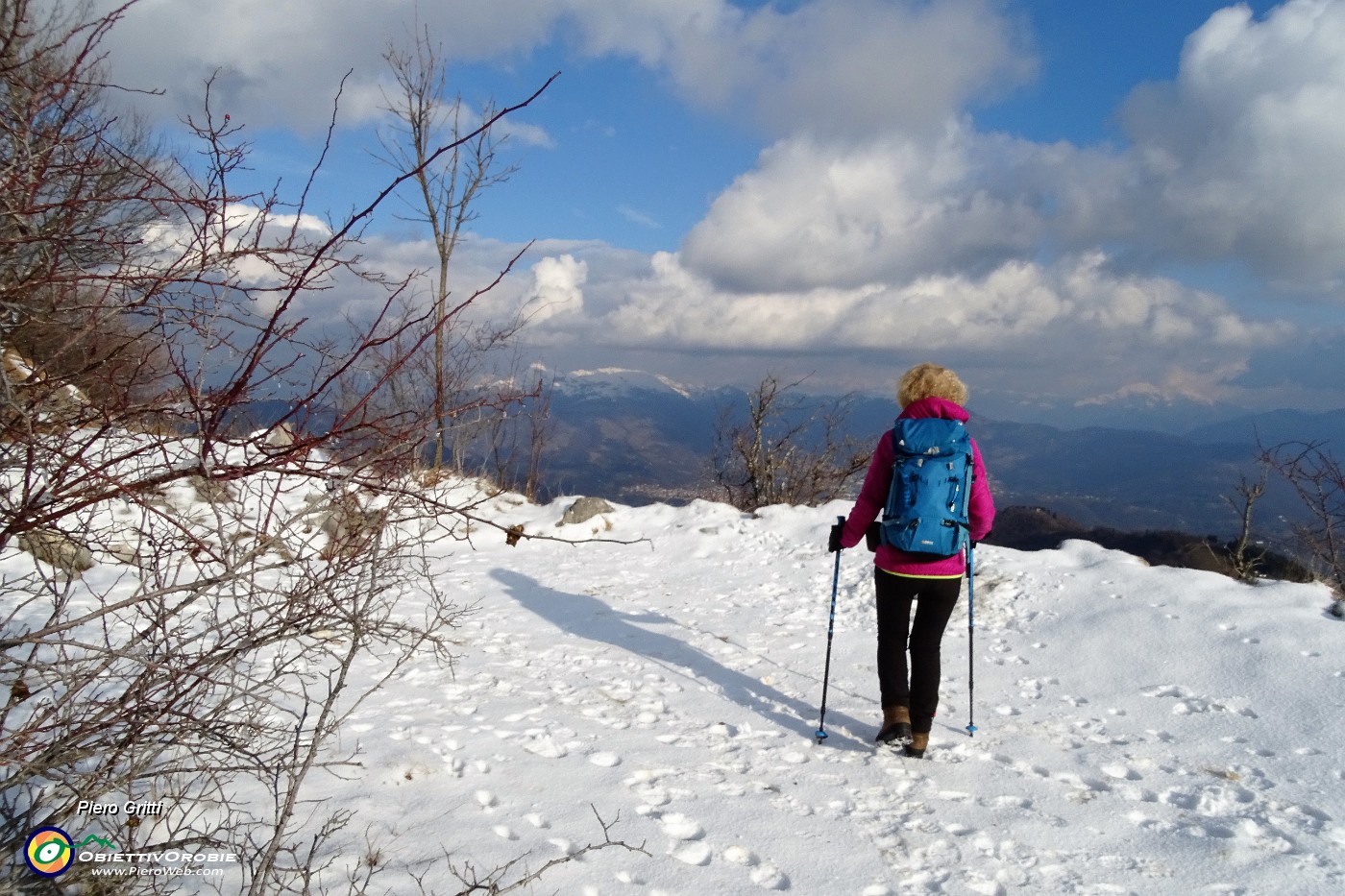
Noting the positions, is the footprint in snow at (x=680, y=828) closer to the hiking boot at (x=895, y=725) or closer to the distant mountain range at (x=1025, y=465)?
the hiking boot at (x=895, y=725)

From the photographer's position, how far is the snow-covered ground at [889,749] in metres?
3.10

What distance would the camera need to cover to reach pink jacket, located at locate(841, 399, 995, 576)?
161 inches

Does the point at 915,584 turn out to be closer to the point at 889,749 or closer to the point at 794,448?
the point at 889,749

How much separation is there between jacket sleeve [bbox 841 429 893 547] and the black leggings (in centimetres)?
30

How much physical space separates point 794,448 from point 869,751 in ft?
32.9

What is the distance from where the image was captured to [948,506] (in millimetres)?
4012

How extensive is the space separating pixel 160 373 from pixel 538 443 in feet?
42.2

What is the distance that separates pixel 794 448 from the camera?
14055mm

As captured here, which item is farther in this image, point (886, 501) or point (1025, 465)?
point (1025, 465)

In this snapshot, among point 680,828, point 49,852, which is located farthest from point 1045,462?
point 49,852

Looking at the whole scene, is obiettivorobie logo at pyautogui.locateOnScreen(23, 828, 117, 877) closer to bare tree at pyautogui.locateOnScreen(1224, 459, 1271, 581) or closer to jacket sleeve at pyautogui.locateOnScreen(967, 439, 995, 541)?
jacket sleeve at pyautogui.locateOnScreen(967, 439, 995, 541)

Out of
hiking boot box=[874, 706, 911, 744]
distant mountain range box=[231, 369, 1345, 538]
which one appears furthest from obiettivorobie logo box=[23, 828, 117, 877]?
hiking boot box=[874, 706, 911, 744]

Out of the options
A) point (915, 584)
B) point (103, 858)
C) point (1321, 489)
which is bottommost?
point (103, 858)

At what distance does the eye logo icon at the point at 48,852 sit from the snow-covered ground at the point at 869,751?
39.5 inches
